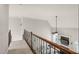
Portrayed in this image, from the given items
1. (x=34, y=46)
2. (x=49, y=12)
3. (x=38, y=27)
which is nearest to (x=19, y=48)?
(x=34, y=46)

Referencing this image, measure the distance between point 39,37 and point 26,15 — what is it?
0.95 ft

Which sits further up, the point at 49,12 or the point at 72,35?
the point at 49,12

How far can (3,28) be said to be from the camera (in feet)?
4.55

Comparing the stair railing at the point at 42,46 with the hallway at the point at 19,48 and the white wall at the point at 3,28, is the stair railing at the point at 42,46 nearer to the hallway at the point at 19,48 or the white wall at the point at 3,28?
A: the hallway at the point at 19,48

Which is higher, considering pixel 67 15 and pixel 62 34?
pixel 67 15

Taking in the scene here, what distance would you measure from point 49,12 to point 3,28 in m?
0.54

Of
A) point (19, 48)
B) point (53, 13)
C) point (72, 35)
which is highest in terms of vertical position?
point (53, 13)

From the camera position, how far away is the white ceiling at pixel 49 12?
1.38 meters

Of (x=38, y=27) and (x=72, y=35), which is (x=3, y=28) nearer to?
(x=38, y=27)

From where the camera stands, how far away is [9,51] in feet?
4.50

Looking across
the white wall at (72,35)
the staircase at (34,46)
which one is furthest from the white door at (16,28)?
the white wall at (72,35)
